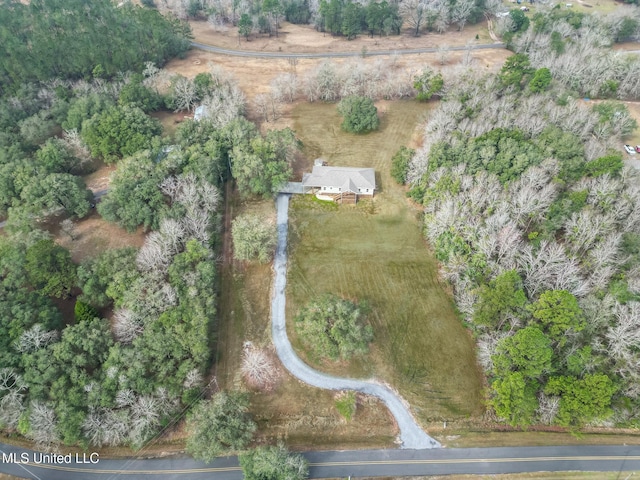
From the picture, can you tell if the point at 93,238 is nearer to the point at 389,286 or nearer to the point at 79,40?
the point at 389,286

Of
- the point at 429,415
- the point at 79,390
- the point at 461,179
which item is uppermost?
the point at 461,179

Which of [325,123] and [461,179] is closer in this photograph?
[461,179]

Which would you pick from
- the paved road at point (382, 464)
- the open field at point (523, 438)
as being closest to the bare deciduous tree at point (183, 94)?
the paved road at point (382, 464)

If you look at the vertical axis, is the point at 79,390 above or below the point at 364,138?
below

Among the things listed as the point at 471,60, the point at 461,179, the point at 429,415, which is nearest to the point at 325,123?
the point at 461,179

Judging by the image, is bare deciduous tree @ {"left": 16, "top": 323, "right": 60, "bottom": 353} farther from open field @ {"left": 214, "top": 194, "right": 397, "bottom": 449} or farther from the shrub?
open field @ {"left": 214, "top": 194, "right": 397, "bottom": 449}

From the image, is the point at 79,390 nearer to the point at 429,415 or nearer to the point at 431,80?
the point at 429,415

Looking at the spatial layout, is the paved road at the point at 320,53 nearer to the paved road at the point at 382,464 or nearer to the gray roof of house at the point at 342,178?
the gray roof of house at the point at 342,178
